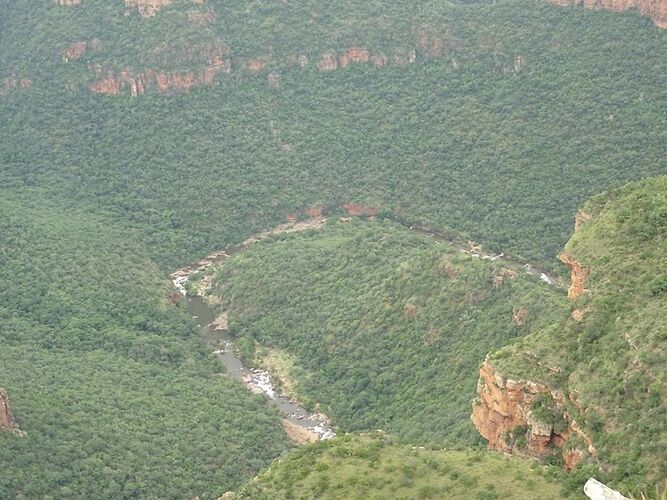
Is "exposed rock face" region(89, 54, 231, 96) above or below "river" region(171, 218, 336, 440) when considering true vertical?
above

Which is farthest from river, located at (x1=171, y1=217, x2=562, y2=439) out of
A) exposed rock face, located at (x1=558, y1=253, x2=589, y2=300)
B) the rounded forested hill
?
exposed rock face, located at (x1=558, y1=253, x2=589, y2=300)

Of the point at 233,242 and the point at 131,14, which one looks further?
the point at 131,14

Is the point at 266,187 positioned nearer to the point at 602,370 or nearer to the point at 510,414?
the point at 510,414

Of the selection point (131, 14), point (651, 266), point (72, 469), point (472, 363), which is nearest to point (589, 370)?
point (651, 266)

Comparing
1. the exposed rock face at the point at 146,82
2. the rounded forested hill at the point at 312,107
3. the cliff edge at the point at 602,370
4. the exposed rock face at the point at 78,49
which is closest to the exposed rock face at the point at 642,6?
the rounded forested hill at the point at 312,107

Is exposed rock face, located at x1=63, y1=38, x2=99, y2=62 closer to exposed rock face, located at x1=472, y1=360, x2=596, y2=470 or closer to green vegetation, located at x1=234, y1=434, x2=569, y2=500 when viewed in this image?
green vegetation, located at x1=234, y1=434, x2=569, y2=500

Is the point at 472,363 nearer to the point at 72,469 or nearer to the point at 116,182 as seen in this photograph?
the point at 72,469
